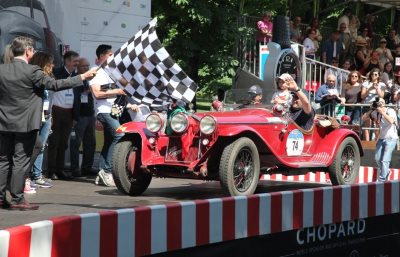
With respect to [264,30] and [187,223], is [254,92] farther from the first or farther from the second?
[264,30]

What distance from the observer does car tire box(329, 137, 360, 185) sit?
34.6ft

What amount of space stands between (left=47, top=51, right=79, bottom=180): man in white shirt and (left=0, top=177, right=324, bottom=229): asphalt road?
337 mm

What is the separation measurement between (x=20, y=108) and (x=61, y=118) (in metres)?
3.57

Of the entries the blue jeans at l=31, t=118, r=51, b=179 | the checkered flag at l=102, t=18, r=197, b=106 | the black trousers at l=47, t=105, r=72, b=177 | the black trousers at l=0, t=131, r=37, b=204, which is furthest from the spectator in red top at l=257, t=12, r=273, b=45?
the black trousers at l=0, t=131, r=37, b=204

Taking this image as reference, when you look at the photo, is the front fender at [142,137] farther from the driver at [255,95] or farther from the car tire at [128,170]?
the driver at [255,95]

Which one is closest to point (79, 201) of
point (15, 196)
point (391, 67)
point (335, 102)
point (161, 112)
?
point (15, 196)

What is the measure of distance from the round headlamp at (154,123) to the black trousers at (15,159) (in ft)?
5.97

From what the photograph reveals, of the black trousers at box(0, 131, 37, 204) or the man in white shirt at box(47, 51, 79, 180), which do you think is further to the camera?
the man in white shirt at box(47, 51, 79, 180)

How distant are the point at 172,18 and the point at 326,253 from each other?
15.5 metres

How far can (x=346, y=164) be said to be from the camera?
10828 mm

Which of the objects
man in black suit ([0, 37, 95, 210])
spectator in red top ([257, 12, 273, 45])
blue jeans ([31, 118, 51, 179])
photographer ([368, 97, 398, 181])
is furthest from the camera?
spectator in red top ([257, 12, 273, 45])

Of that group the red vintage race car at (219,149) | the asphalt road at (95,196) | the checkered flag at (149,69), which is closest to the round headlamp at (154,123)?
the red vintage race car at (219,149)

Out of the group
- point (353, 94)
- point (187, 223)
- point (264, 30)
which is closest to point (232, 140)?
point (187, 223)

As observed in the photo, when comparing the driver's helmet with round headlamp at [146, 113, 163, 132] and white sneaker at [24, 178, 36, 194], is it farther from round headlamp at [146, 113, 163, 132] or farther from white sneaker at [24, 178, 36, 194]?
white sneaker at [24, 178, 36, 194]
